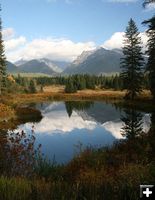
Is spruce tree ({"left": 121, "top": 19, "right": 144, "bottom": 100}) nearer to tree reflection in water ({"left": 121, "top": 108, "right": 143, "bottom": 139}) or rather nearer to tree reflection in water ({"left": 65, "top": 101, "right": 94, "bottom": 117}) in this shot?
tree reflection in water ({"left": 65, "top": 101, "right": 94, "bottom": 117})

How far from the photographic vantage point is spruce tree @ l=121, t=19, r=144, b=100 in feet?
219

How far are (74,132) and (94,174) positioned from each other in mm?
25585

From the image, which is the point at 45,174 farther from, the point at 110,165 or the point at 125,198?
the point at 125,198

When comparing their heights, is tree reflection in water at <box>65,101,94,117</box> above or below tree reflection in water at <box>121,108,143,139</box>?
below

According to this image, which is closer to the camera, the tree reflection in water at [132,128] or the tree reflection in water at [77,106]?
the tree reflection in water at [132,128]

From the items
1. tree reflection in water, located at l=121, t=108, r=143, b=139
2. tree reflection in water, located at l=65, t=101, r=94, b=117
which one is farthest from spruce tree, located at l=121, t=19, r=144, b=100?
tree reflection in water, located at l=121, t=108, r=143, b=139

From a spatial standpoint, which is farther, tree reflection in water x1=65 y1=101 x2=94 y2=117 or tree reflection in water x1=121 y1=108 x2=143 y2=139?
tree reflection in water x1=65 y1=101 x2=94 y2=117

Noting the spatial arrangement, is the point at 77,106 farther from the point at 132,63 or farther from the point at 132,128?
the point at 132,128

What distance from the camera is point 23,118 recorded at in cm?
4625

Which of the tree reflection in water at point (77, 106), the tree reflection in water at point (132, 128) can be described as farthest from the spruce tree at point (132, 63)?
the tree reflection in water at point (132, 128)

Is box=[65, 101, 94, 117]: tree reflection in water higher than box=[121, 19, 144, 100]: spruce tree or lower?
lower

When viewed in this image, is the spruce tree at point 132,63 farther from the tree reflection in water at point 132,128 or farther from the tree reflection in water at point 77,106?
the tree reflection in water at point 132,128

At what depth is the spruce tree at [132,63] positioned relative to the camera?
6669 centimetres

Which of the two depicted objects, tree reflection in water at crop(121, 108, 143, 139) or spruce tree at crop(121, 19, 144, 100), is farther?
spruce tree at crop(121, 19, 144, 100)
